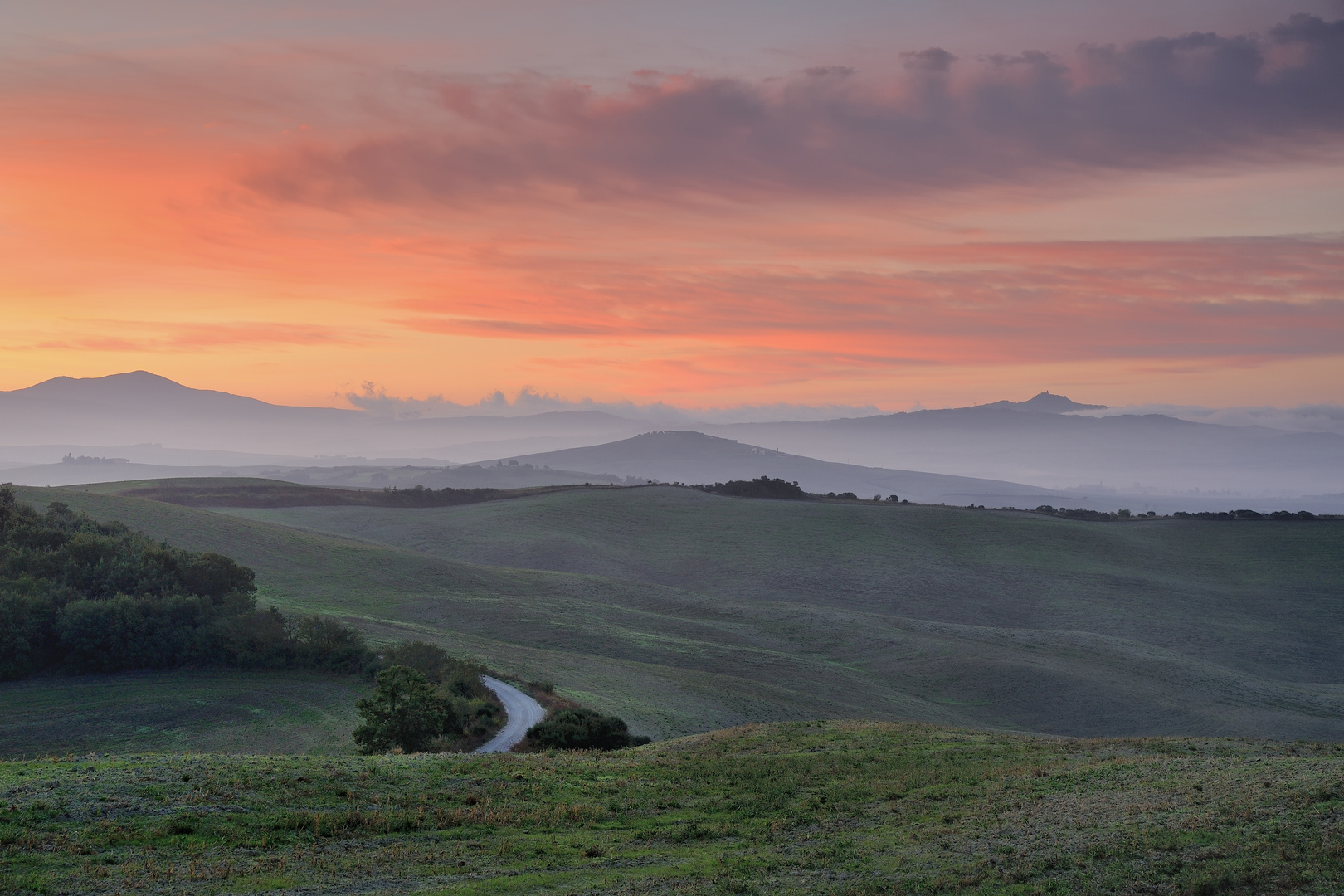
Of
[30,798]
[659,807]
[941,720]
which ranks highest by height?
[30,798]

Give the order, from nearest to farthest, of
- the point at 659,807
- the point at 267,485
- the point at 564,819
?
the point at 564,819 < the point at 659,807 < the point at 267,485

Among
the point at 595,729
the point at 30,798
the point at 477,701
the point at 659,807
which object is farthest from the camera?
the point at 477,701

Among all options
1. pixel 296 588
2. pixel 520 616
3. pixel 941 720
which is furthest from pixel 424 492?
pixel 941 720

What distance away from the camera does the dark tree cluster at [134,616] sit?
41719mm

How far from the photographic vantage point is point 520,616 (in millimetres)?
65688

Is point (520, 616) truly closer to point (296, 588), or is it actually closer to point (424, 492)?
point (296, 588)

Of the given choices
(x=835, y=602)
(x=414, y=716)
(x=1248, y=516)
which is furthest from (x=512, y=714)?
(x=1248, y=516)

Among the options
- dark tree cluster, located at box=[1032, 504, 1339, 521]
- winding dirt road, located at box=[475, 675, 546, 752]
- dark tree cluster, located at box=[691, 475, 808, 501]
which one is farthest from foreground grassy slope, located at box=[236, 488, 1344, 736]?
winding dirt road, located at box=[475, 675, 546, 752]

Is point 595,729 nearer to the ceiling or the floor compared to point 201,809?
nearer to the floor

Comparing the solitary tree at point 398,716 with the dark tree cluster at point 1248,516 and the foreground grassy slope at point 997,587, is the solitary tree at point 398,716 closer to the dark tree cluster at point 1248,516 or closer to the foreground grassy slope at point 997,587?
the foreground grassy slope at point 997,587

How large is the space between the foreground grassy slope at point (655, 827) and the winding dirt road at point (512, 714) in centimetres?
679

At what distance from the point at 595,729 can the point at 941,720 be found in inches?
903

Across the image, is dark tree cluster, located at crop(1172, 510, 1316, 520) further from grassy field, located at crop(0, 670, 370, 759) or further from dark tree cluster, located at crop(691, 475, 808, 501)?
grassy field, located at crop(0, 670, 370, 759)

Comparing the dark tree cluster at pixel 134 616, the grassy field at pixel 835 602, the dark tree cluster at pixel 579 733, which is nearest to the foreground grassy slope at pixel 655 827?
the dark tree cluster at pixel 579 733
